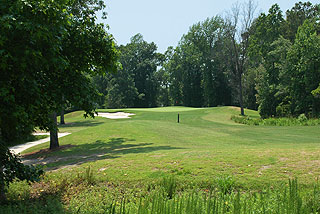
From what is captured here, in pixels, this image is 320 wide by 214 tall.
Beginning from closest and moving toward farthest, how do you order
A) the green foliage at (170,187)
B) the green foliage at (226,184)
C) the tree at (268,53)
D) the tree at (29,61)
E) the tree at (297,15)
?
the tree at (29,61), the green foliage at (226,184), the green foliage at (170,187), the tree at (268,53), the tree at (297,15)

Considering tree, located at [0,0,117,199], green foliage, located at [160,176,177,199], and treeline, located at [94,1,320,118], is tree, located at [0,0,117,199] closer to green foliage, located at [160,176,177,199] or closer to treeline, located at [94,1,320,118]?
green foliage, located at [160,176,177,199]

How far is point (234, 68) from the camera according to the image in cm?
4650

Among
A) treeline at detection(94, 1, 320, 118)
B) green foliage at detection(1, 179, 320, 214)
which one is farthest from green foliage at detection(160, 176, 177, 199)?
treeline at detection(94, 1, 320, 118)

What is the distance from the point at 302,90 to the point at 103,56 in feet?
107

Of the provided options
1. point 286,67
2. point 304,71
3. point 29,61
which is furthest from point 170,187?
point 286,67

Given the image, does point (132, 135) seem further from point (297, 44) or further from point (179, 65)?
point (179, 65)

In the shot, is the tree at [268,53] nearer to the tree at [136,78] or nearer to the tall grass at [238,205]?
the tree at [136,78]

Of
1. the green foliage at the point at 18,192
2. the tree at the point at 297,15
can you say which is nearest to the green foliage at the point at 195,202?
the green foliage at the point at 18,192

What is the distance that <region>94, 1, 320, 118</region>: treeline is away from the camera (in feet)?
114

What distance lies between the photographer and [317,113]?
32.7 meters

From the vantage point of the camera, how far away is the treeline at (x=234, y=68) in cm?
3466

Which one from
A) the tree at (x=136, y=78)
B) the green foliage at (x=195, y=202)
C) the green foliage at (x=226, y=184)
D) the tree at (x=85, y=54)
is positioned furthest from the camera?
the tree at (x=136, y=78)

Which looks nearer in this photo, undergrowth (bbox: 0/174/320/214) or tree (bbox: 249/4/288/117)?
undergrowth (bbox: 0/174/320/214)

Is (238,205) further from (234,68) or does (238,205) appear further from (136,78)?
(136,78)
